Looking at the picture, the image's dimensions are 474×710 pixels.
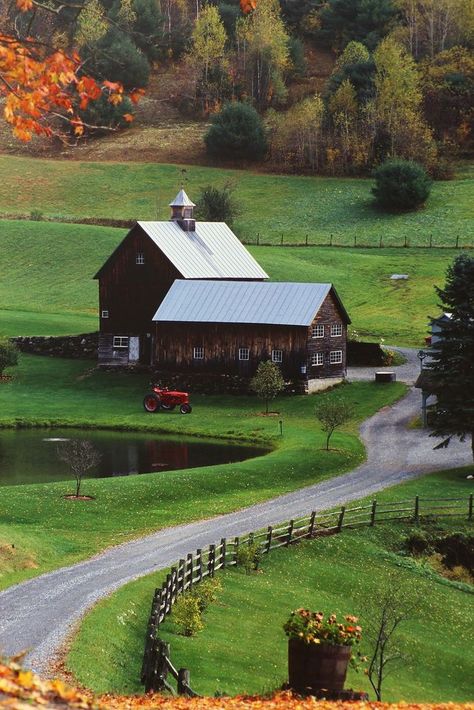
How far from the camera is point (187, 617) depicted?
29.5 meters

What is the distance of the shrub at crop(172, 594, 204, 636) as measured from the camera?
96.4ft

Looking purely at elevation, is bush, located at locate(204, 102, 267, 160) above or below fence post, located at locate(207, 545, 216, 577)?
above

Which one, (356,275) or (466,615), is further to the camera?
A: (356,275)

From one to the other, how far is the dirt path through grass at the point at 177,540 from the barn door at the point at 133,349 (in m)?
19.8

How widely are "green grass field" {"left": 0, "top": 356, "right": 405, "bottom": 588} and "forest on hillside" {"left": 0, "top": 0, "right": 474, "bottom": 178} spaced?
57636 millimetres

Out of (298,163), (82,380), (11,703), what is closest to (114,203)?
(298,163)

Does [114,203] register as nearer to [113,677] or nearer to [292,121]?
[292,121]

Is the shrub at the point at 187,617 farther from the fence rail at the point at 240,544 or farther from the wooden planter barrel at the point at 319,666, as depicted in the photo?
the wooden planter barrel at the point at 319,666

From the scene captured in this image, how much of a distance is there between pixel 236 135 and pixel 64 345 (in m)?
66.8

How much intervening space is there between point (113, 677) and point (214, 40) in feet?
510

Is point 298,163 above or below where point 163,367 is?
above

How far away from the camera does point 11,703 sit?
12711 mm

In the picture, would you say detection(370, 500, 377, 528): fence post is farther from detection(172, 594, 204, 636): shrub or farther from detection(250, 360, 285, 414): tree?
detection(250, 360, 285, 414): tree

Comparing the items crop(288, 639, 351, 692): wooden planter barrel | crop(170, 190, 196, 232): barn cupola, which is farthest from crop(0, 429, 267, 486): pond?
crop(288, 639, 351, 692): wooden planter barrel
